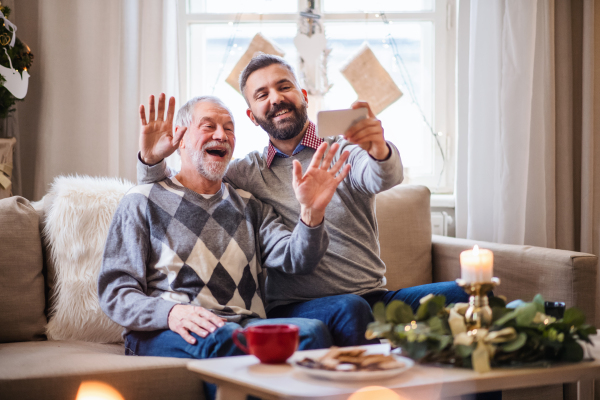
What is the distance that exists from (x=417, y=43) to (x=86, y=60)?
5.33 ft

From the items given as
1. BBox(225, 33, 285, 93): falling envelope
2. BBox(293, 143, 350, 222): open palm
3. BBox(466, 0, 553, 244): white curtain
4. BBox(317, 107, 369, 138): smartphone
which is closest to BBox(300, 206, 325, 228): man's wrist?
BBox(293, 143, 350, 222): open palm

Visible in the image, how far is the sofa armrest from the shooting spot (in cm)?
161

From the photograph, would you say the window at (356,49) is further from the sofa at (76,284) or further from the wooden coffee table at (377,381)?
the wooden coffee table at (377,381)

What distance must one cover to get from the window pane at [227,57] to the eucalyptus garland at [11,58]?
2.53 feet

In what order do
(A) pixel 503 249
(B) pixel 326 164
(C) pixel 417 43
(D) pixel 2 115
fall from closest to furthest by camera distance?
(B) pixel 326 164 → (A) pixel 503 249 → (D) pixel 2 115 → (C) pixel 417 43

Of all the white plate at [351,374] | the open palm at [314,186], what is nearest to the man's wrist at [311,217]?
the open palm at [314,186]

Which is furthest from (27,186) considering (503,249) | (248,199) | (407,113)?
(503,249)

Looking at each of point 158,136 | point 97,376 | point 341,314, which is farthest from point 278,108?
point 97,376

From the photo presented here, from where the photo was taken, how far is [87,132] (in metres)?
2.31

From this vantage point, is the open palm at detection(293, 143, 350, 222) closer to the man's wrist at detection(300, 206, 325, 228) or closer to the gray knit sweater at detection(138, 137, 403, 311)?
the man's wrist at detection(300, 206, 325, 228)

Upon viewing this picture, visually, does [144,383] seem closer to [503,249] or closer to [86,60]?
[503,249]

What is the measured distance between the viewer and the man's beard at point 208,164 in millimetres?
1576

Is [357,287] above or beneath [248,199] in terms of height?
beneath

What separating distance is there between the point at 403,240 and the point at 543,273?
1.76 ft
